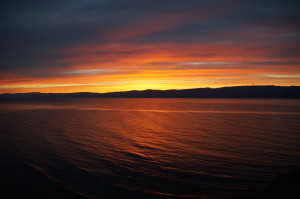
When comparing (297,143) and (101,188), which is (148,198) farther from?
(297,143)

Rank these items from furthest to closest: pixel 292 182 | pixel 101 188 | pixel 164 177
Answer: pixel 164 177, pixel 101 188, pixel 292 182

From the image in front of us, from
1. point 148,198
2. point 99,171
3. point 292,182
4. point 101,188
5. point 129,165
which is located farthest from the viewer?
point 129,165

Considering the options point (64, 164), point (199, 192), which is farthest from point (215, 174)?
point (64, 164)

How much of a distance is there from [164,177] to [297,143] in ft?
57.2

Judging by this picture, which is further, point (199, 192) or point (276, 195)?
point (199, 192)

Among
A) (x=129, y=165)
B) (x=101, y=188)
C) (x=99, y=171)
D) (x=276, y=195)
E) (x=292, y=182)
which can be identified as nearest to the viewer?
(x=276, y=195)

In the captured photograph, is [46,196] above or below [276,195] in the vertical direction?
below

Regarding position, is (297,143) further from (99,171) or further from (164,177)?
(99,171)

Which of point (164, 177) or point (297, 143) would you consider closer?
point (164, 177)

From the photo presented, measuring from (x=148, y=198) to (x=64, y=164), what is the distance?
8.36 metres

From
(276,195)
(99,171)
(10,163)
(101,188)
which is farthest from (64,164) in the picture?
(276,195)

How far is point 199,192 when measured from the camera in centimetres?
1103

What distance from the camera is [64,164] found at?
15.5 meters

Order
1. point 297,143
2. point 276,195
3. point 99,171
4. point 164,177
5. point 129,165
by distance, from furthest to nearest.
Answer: point 297,143
point 129,165
point 99,171
point 164,177
point 276,195
